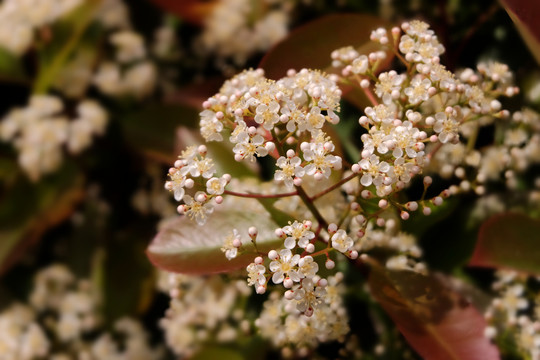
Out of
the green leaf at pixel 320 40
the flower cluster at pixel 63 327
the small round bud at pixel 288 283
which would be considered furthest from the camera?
the flower cluster at pixel 63 327

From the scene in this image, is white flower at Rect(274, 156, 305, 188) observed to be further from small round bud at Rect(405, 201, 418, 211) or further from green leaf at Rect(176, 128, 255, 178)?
green leaf at Rect(176, 128, 255, 178)

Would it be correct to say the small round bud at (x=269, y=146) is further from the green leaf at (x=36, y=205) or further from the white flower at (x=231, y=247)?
the green leaf at (x=36, y=205)

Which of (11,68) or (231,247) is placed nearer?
(231,247)

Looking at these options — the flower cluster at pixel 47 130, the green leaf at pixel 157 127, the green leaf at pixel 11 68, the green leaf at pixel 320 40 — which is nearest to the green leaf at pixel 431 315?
Result: the green leaf at pixel 320 40

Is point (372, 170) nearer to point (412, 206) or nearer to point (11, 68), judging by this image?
point (412, 206)

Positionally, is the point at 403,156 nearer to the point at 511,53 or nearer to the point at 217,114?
the point at 217,114

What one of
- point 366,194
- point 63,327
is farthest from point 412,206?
point 63,327

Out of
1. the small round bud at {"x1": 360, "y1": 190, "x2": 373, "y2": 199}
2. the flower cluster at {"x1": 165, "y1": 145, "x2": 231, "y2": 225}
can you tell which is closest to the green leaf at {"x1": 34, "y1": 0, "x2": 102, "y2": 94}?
the flower cluster at {"x1": 165, "y1": 145, "x2": 231, "y2": 225}
